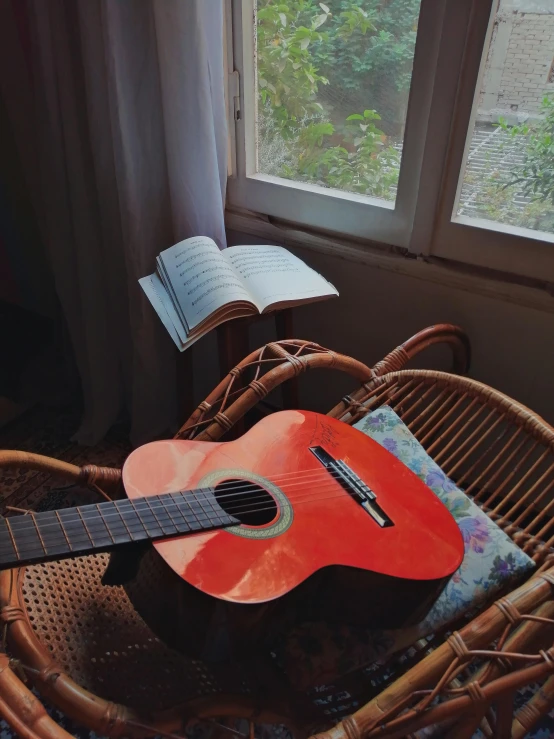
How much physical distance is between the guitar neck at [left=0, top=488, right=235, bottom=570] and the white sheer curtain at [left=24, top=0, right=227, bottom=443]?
2.52 feet

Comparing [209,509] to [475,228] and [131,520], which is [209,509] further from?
[475,228]

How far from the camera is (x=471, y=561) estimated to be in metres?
0.78

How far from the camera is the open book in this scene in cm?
104

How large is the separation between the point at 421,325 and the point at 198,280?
500 millimetres

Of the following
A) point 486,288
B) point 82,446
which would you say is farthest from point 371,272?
point 82,446

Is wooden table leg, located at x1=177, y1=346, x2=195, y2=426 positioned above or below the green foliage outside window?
below

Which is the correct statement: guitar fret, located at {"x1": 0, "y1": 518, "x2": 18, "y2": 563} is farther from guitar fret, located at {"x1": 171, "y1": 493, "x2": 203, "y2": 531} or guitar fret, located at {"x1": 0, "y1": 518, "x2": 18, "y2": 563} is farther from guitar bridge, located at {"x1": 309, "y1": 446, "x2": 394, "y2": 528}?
guitar bridge, located at {"x1": 309, "y1": 446, "x2": 394, "y2": 528}

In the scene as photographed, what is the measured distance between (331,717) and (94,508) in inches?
15.1

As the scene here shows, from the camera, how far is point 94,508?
0.64 meters

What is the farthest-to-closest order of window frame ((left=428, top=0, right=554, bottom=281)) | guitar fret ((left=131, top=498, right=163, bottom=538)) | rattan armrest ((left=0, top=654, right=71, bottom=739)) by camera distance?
window frame ((left=428, top=0, right=554, bottom=281)) → guitar fret ((left=131, top=498, right=163, bottom=538)) → rattan armrest ((left=0, top=654, right=71, bottom=739))

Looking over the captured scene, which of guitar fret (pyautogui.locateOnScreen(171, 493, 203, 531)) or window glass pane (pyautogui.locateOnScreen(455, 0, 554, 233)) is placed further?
window glass pane (pyautogui.locateOnScreen(455, 0, 554, 233))

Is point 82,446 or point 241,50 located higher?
point 241,50

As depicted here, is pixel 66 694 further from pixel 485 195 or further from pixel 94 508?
pixel 485 195

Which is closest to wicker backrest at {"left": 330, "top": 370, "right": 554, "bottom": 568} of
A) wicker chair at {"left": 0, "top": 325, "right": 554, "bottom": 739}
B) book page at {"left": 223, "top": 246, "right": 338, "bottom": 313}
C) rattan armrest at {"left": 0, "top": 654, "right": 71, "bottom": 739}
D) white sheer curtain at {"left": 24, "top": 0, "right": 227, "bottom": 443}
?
wicker chair at {"left": 0, "top": 325, "right": 554, "bottom": 739}
